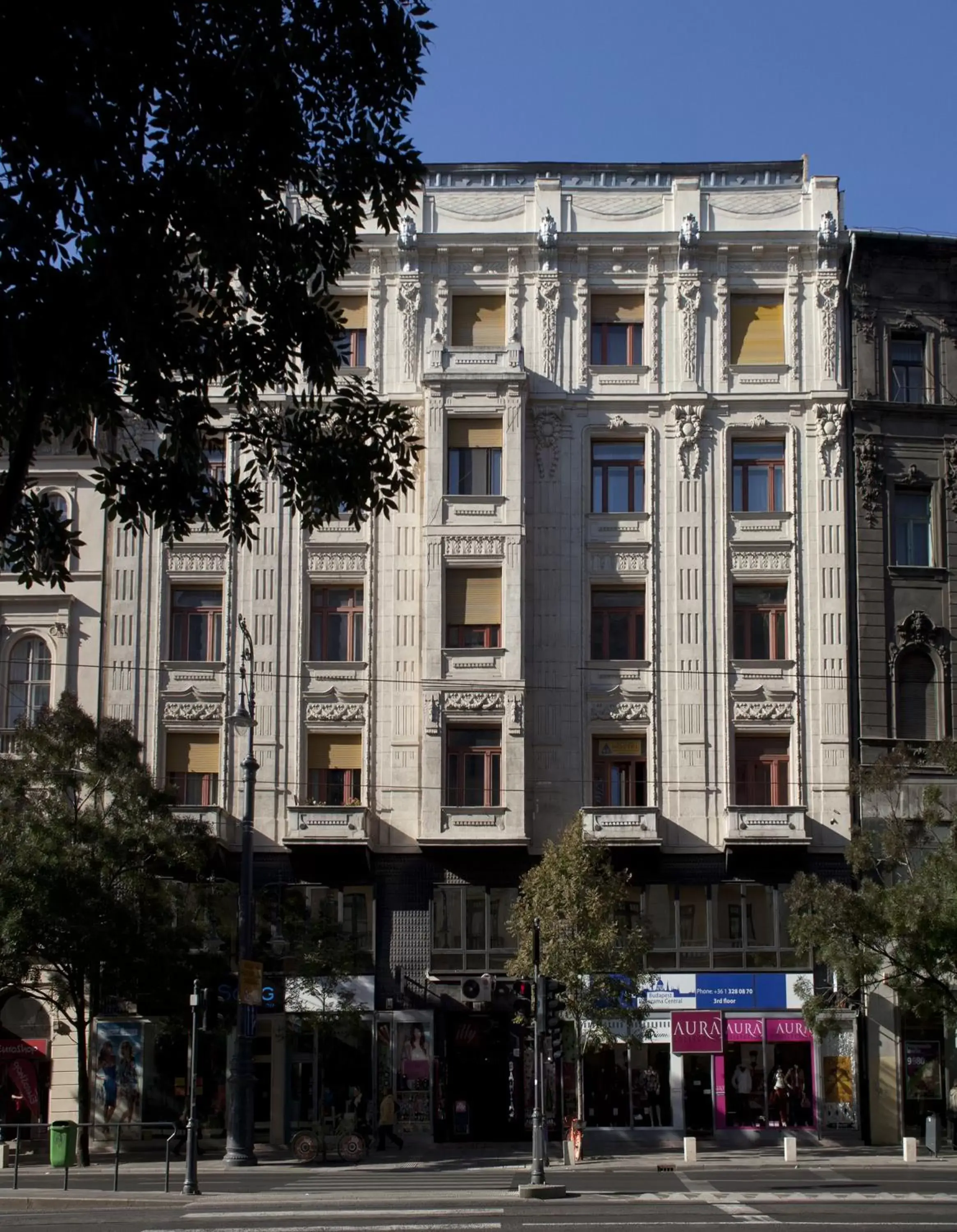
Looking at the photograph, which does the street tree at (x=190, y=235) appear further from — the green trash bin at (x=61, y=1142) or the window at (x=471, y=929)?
the window at (x=471, y=929)

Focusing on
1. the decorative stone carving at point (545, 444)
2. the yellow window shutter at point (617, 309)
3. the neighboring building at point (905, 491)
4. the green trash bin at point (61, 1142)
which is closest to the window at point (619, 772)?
the neighboring building at point (905, 491)

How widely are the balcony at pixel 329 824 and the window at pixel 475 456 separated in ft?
26.7

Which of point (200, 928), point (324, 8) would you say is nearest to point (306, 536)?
point (200, 928)

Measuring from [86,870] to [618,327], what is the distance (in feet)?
63.3

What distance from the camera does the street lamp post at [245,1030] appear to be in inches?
1294

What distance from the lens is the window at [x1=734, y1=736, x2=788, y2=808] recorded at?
4119 cm

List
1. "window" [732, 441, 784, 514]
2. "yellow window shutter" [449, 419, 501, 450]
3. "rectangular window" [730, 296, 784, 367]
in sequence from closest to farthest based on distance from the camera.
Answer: "yellow window shutter" [449, 419, 501, 450] < "window" [732, 441, 784, 514] < "rectangular window" [730, 296, 784, 367]

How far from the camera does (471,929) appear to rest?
40344 millimetres

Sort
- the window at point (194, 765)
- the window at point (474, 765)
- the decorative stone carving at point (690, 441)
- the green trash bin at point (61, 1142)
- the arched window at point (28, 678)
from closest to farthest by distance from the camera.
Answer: the green trash bin at point (61, 1142), the window at point (474, 765), the arched window at point (28, 678), the window at point (194, 765), the decorative stone carving at point (690, 441)

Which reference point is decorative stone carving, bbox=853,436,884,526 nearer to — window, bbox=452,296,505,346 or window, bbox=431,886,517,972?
window, bbox=452,296,505,346

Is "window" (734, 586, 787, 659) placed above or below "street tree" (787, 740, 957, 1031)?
above

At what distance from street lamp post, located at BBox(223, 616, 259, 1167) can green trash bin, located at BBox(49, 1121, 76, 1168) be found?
9.93ft

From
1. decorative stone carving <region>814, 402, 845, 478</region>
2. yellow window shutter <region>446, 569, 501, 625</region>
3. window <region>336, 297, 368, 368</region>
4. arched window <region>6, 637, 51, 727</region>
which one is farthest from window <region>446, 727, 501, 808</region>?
decorative stone carving <region>814, 402, 845, 478</region>

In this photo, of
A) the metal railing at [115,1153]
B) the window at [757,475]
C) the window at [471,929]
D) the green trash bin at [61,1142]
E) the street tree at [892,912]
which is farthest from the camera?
the window at [757,475]
